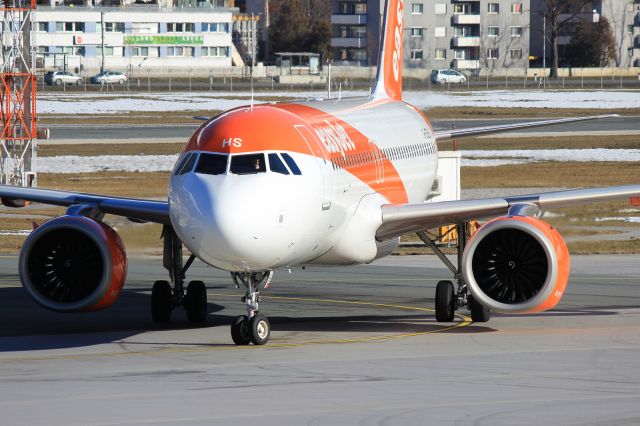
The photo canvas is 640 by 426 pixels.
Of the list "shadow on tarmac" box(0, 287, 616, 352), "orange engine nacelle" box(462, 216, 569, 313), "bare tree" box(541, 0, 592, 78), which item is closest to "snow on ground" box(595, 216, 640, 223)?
"shadow on tarmac" box(0, 287, 616, 352)

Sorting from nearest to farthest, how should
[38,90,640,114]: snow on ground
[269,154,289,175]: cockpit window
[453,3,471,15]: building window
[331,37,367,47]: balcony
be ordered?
[269,154,289,175]: cockpit window < [38,90,640,114]: snow on ground < [453,3,471,15]: building window < [331,37,367,47]: balcony

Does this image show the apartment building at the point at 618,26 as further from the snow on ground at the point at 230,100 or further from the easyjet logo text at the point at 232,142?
the easyjet logo text at the point at 232,142

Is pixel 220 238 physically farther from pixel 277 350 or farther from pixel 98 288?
pixel 98 288

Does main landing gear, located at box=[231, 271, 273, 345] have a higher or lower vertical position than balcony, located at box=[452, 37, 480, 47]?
lower

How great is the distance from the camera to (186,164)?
2077cm

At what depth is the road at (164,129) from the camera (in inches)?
3118

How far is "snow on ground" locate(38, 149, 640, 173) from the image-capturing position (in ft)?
Result: 201

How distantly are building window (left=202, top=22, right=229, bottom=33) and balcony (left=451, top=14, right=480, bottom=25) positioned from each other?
3030 centimetres

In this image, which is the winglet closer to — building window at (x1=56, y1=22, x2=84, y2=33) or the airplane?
the airplane

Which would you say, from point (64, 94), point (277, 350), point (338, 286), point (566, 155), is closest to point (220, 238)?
point (277, 350)

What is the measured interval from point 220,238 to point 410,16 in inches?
3242

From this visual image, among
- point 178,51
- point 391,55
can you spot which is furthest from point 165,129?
point 178,51

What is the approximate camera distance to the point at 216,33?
17150cm

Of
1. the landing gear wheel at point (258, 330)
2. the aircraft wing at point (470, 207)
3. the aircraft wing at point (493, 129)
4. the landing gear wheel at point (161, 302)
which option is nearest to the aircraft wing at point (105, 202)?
the landing gear wheel at point (161, 302)
